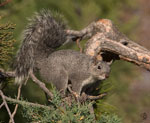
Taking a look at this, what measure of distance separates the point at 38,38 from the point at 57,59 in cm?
18

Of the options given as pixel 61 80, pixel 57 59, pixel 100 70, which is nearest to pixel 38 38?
pixel 57 59

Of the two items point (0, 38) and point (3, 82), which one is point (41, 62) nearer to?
point (3, 82)

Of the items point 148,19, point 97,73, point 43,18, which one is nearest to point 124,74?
point 97,73

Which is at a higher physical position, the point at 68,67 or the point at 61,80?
the point at 68,67

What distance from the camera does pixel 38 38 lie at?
1.69m

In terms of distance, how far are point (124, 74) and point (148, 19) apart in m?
3.84

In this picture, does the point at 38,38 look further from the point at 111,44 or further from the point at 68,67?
the point at 111,44

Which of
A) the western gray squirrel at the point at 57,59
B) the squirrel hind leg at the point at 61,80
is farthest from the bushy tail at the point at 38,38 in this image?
the squirrel hind leg at the point at 61,80

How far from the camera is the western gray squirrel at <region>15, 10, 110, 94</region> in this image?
1668mm

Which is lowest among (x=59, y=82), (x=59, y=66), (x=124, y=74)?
(x=59, y=82)

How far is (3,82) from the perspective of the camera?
130 cm

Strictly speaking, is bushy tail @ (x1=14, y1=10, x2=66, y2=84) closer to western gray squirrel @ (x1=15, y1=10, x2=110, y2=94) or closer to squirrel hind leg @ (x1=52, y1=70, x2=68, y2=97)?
western gray squirrel @ (x1=15, y1=10, x2=110, y2=94)

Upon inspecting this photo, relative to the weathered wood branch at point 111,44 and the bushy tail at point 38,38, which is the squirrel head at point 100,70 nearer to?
the weathered wood branch at point 111,44

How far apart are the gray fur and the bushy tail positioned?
0.30 feet
